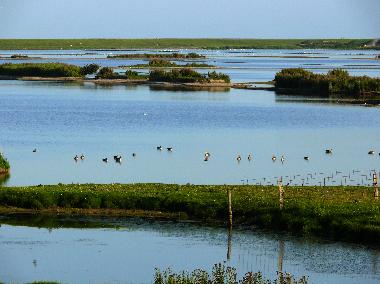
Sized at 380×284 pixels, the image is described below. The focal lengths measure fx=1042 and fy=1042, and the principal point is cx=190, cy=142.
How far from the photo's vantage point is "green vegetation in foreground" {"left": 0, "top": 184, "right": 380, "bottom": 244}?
3100 centimetres

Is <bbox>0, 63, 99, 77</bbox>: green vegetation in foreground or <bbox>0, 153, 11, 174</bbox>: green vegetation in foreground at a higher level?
<bbox>0, 63, 99, 77</bbox>: green vegetation in foreground

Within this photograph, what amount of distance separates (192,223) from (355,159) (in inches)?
735

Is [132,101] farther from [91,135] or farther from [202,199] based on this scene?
[202,199]

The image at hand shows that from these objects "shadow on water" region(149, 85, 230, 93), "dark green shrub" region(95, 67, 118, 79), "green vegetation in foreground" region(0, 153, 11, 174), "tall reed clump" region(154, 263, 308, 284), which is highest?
"dark green shrub" region(95, 67, 118, 79)

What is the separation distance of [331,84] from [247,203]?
62.1 m

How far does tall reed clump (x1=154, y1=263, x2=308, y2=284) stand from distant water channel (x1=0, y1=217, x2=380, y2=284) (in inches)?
18.3

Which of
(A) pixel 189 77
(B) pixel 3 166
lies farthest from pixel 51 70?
(B) pixel 3 166

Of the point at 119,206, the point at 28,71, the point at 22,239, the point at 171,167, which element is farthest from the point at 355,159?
the point at 28,71

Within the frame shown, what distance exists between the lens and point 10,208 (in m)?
35.0

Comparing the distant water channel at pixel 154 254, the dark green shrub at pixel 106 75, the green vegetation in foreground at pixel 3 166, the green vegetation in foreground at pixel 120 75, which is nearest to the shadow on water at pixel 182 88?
the green vegetation in foreground at pixel 120 75

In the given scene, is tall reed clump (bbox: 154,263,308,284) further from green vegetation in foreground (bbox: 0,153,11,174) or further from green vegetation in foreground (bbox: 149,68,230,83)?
green vegetation in foreground (bbox: 149,68,230,83)

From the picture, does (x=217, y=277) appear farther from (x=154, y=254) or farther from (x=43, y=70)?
(x=43, y=70)

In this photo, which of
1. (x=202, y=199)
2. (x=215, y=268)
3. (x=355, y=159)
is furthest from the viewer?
(x=355, y=159)

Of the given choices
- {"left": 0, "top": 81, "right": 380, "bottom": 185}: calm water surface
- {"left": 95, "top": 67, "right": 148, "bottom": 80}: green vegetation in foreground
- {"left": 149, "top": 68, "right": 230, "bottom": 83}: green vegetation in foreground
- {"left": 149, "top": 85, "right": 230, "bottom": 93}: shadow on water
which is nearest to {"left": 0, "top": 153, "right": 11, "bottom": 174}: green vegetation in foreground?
{"left": 0, "top": 81, "right": 380, "bottom": 185}: calm water surface
